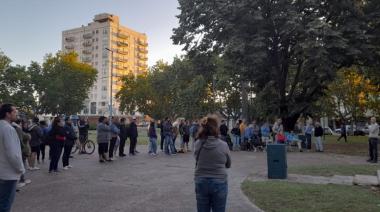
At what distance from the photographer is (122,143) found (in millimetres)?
18812

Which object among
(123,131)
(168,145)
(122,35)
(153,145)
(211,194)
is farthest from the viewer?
(122,35)

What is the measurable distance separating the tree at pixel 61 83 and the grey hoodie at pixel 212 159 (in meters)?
58.5

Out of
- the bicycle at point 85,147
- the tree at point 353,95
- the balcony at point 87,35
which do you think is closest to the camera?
the bicycle at point 85,147

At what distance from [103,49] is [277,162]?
115908mm

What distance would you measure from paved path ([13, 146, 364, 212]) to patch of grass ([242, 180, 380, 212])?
39cm

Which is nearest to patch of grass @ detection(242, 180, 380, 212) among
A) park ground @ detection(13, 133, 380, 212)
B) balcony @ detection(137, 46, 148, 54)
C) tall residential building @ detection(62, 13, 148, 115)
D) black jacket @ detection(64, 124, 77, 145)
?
park ground @ detection(13, 133, 380, 212)

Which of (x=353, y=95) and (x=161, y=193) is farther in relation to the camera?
(x=353, y=95)

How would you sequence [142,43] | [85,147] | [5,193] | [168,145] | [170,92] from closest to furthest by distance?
[5,193] → [168,145] → [85,147] → [170,92] → [142,43]

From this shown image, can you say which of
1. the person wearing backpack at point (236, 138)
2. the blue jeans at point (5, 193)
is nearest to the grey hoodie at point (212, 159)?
the blue jeans at point (5, 193)

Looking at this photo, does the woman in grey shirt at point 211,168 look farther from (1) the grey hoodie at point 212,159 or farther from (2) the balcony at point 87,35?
(2) the balcony at point 87,35

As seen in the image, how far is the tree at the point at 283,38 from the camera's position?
2139 centimetres

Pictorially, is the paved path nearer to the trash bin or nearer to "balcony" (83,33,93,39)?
the trash bin

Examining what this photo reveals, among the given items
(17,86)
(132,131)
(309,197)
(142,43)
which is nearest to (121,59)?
(142,43)

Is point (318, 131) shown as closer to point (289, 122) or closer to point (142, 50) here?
point (289, 122)
